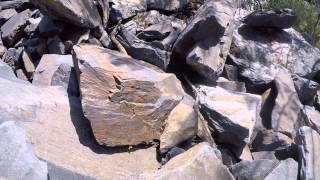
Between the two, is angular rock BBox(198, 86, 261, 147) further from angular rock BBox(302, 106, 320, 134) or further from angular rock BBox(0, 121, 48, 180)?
angular rock BBox(0, 121, 48, 180)

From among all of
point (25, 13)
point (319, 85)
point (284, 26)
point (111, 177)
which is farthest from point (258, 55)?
point (25, 13)

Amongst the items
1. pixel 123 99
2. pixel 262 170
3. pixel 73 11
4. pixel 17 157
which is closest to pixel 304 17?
pixel 262 170

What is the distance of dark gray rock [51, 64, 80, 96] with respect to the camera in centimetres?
327

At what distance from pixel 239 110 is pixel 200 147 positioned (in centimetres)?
55

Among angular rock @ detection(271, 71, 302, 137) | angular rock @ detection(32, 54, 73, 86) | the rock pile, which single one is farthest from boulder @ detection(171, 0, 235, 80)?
angular rock @ detection(32, 54, 73, 86)

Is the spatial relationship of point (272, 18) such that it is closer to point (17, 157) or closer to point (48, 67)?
point (48, 67)

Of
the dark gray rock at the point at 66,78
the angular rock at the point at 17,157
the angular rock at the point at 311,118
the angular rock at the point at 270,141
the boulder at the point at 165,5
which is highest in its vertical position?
the boulder at the point at 165,5

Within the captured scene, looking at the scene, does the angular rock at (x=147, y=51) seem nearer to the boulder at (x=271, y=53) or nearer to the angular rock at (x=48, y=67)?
the angular rock at (x=48, y=67)

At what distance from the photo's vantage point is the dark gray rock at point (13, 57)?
3803 millimetres

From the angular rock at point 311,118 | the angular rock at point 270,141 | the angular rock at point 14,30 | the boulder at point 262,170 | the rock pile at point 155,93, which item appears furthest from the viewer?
the angular rock at point 14,30

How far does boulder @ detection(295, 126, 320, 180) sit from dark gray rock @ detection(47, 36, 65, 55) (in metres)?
1.85

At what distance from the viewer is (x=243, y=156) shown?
315cm

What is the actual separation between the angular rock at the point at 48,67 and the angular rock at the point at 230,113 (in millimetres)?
1029

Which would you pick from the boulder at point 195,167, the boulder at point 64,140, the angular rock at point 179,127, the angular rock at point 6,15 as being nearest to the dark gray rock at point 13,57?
the angular rock at point 6,15
